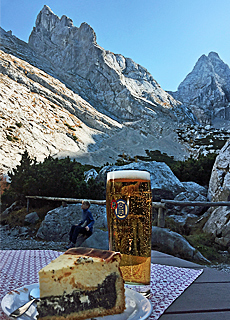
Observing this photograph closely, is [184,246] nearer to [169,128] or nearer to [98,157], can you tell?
[98,157]

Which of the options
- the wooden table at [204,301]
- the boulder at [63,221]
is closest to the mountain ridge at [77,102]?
the boulder at [63,221]

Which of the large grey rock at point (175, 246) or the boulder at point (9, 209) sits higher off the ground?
the large grey rock at point (175, 246)

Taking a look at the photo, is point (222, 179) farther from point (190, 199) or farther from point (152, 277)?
point (152, 277)

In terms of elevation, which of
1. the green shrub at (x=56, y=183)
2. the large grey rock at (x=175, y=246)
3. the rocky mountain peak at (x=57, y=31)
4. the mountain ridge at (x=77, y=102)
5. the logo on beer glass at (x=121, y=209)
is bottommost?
the large grey rock at (x=175, y=246)

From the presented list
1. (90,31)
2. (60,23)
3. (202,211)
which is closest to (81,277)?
(202,211)

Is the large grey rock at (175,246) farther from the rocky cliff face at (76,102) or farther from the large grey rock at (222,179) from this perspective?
the rocky cliff face at (76,102)

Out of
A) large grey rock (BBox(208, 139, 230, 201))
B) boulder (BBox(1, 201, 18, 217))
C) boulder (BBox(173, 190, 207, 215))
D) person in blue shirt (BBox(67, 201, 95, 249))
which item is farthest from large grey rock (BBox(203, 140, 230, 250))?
boulder (BBox(1, 201, 18, 217))
